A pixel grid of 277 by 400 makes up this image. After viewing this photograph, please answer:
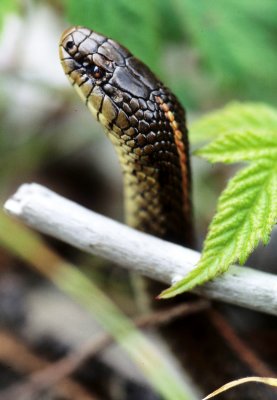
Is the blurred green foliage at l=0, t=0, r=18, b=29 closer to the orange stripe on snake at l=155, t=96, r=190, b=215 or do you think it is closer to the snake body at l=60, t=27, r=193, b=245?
the snake body at l=60, t=27, r=193, b=245

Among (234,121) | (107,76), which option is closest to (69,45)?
(107,76)

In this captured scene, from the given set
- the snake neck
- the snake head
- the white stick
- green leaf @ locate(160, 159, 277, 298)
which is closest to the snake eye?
the snake head

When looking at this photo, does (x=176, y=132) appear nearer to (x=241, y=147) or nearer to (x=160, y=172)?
(x=160, y=172)

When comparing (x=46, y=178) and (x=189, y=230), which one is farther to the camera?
(x=46, y=178)

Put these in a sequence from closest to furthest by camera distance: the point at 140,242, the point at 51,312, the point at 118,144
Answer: the point at 140,242 < the point at 118,144 < the point at 51,312

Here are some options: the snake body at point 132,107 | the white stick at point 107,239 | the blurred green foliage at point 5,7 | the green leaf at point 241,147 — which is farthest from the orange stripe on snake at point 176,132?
the blurred green foliage at point 5,7

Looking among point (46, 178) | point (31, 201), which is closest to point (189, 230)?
point (31, 201)

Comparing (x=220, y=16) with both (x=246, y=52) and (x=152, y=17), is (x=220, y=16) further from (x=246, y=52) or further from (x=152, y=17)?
(x=152, y=17)
